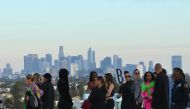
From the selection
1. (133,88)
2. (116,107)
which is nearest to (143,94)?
(133,88)

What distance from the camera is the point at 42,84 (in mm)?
18438

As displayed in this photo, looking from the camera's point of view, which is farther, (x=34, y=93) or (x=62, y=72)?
(x=34, y=93)

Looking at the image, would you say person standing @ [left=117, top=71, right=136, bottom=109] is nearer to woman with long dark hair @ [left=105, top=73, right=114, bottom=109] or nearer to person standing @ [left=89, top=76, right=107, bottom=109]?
woman with long dark hair @ [left=105, top=73, right=114, bottom=109]

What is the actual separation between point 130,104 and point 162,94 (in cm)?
309

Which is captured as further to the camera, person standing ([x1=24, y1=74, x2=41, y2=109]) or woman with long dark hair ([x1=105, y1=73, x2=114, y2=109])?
person standing ([x1=24, y1=74, x2=41, y2=109])

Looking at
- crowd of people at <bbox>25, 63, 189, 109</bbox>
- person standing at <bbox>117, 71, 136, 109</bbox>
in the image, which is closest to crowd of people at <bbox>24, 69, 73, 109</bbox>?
crowd of people at <bbox>25, 63, 189, 109</bbox>

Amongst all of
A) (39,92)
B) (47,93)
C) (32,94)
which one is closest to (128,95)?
(47,93)

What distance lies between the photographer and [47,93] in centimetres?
1844

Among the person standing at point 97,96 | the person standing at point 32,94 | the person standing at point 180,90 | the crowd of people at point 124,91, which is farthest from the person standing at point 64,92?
the person standing at point 180,90

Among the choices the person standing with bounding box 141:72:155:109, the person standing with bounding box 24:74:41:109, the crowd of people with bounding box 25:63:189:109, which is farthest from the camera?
the person standing with bounding box 24:74:41:109

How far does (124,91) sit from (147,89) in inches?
29.5

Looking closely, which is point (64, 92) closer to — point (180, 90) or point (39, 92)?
point (39, 92)

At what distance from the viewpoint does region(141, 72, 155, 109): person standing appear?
17.5 meters

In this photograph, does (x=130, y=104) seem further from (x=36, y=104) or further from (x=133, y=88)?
(x=36, y=104)
